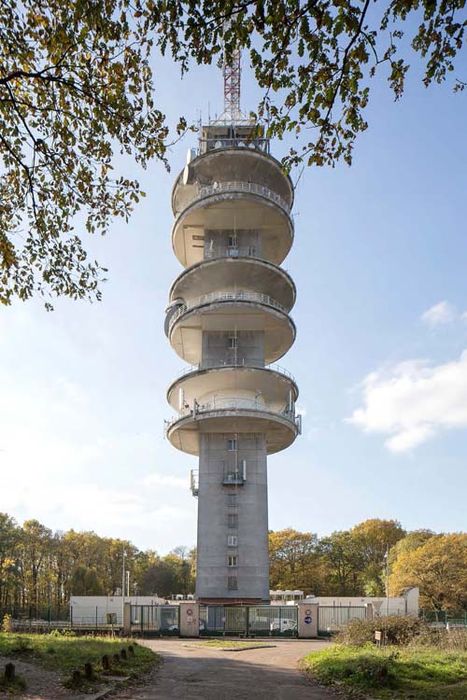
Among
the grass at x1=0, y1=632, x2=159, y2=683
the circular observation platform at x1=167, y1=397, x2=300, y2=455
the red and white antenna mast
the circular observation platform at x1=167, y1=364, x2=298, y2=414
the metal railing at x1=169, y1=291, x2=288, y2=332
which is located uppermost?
the red and white antenna mast

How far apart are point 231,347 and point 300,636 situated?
20.8 m

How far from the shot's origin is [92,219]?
13.0m

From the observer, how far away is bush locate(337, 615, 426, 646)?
83.9 feet

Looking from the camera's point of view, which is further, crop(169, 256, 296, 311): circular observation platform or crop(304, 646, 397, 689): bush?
crop(169, 256, 296, 311): circular observation platform

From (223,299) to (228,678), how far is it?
1266 inches

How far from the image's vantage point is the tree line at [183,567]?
248 feet

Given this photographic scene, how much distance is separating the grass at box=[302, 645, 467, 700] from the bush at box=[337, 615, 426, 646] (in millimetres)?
3960

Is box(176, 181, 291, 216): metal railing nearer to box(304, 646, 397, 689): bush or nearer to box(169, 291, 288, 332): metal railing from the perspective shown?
box(169, 291, 288, 332): metal railing

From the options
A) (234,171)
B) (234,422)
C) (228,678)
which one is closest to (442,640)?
(228,678)

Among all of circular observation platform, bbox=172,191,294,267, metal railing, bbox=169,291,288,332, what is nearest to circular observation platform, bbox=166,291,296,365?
metal railing, bbox=169,291,288,332

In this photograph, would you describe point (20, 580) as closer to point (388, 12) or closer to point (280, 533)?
point (280, 533)

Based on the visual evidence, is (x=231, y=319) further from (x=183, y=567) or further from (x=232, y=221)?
(x=183, y=567)

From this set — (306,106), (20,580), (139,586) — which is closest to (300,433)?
(306,106)

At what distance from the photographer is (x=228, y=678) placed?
18516mm
